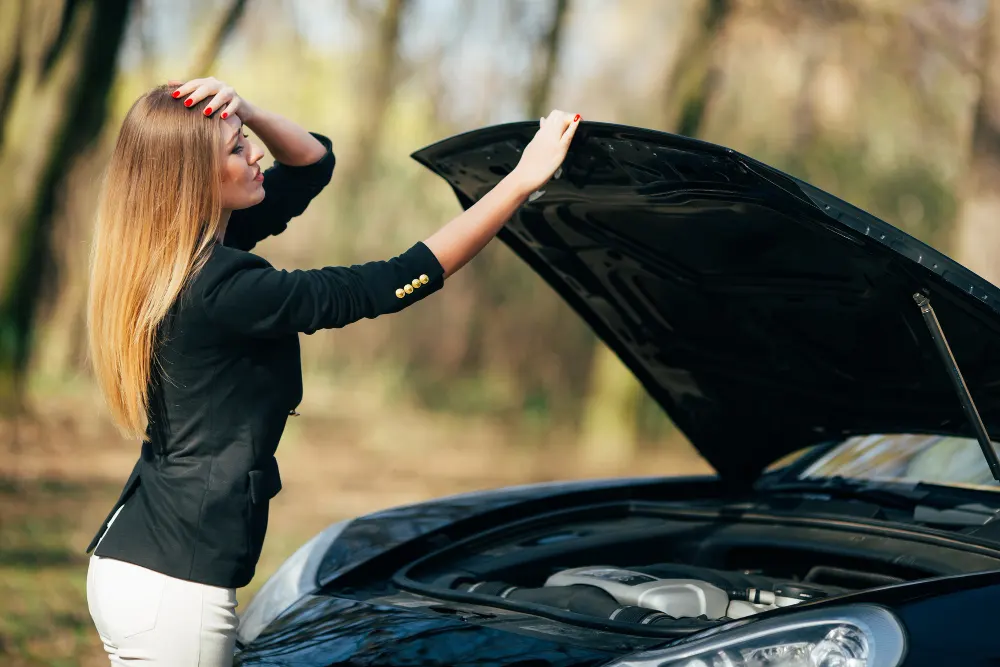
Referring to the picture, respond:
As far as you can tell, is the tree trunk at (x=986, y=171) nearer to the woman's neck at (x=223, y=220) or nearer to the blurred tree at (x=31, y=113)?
the woman's neck at (x=223, y=220)

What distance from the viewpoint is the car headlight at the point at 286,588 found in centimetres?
271

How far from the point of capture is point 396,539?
2994 millimetres

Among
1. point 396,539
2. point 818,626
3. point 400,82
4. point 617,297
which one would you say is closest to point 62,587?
point 396,539

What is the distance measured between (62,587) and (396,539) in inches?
121

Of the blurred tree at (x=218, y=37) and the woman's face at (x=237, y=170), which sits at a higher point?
the blurred tree at (x=218, y=37)

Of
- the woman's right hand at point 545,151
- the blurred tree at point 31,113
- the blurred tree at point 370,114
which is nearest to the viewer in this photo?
the woman's right hand at point 545,151

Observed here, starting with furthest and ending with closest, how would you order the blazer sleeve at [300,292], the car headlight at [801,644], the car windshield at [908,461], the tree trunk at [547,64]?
the tree trunk at [547,64] < the car windshield at [908,461] < the blazer sleeve at [300,292] < the car headlight at [801,644]

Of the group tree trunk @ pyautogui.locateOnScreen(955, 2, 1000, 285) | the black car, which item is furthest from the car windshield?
tree trunk @ pyautogui.locateOnScreen(955, 2, 1000, 285)

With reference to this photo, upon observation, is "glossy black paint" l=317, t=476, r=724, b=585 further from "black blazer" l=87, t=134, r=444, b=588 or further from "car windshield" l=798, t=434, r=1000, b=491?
"black blazer" l=87, t=134, r=444, b=588

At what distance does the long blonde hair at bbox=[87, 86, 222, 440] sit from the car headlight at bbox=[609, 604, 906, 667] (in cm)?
101

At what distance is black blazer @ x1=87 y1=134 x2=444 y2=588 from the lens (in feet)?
6.86

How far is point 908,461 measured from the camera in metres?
3.25

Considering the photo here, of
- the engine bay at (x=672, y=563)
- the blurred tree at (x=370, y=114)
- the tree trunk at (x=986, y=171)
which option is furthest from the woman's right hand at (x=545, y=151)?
the blurred tree at (x=370, y=114)

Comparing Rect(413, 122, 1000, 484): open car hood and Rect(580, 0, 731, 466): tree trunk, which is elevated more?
Rect(580, 0, 731, 466): tree trunk
